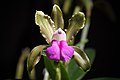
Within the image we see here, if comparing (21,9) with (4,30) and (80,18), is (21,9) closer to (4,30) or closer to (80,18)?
(4,30)

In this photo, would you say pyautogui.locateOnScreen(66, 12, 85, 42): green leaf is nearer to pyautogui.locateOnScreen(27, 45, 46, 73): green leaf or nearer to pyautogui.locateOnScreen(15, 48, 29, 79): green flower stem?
pyautogui.locateOnScreen(27, 45, 46, 73): green leaf

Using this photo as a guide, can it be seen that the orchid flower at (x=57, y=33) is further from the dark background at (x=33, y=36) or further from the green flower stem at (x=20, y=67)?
the dark background at (x=33, y=36)

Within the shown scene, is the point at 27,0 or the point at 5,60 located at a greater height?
the point at 27,0

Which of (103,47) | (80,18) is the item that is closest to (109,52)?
(103,47)

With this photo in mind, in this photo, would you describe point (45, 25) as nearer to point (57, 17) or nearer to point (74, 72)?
point (57, 17)

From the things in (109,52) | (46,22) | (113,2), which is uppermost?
(113,2)

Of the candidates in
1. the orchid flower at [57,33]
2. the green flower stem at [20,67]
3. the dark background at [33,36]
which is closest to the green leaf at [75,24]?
the orchid flower at [57,33]
